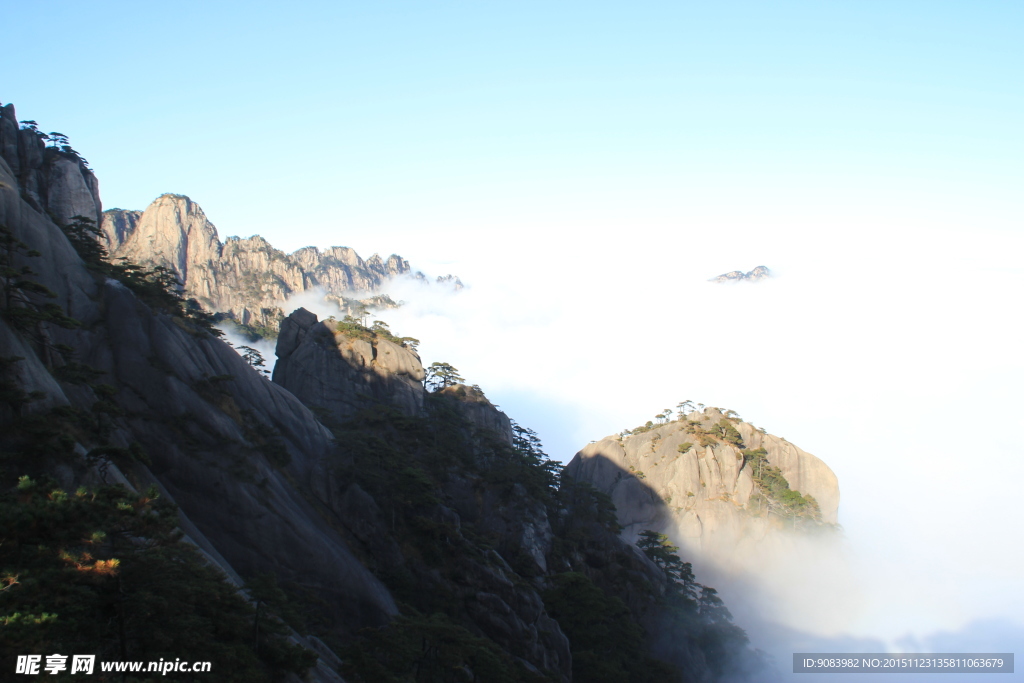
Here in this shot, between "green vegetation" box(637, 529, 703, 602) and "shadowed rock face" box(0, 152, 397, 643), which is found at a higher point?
"shadowed rock face" box(0, 152, 397, 643)

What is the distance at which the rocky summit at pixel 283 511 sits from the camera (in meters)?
16.0

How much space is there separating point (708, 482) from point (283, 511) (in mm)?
59765

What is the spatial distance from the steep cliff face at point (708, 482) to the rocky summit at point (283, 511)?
1.80 feet

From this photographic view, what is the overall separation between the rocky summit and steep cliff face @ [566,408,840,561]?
1.80ft

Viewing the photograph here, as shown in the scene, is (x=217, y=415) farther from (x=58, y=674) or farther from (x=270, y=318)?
(x=270, y=318)

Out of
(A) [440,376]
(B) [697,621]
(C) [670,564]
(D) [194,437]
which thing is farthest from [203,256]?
(B) [697,621]

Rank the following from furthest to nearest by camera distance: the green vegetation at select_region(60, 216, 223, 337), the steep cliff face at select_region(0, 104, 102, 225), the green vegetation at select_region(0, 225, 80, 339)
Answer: the steep cliff face at select_region(0, 104, 102, 225), the green vegetation at select_region(60, 216, 223, 337), the green vegetation at select_region(0, 225, 80, 339)

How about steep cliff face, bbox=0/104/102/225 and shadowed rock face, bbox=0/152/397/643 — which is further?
steep cliff face, bbox=0/104/102/225

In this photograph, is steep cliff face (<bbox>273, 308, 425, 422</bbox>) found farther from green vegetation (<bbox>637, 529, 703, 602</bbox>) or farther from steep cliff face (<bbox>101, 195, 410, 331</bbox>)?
steep cliff face (<bbox>101, 195, 410, 331</bbox>)

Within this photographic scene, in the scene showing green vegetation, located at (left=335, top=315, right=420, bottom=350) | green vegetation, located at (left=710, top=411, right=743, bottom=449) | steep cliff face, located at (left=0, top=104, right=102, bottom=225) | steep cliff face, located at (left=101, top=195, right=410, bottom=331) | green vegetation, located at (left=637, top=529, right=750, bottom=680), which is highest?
steep cliff face, located at (left=101, top=195, right=410, bottom=331)

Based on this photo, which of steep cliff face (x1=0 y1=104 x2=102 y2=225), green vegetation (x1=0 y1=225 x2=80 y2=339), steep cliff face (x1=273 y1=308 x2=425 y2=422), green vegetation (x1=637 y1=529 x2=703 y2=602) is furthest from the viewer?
green vegetation (x1=637 y1=529 x2=703 y2=602)

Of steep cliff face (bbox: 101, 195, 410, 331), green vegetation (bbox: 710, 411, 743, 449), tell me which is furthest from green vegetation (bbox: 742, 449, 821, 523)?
steep cliff face (bbox: 101, 195, 410, 331)

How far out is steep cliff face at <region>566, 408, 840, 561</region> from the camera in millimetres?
79125

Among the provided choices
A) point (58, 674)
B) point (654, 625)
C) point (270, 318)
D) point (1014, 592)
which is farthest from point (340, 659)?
point (1014, 592)
